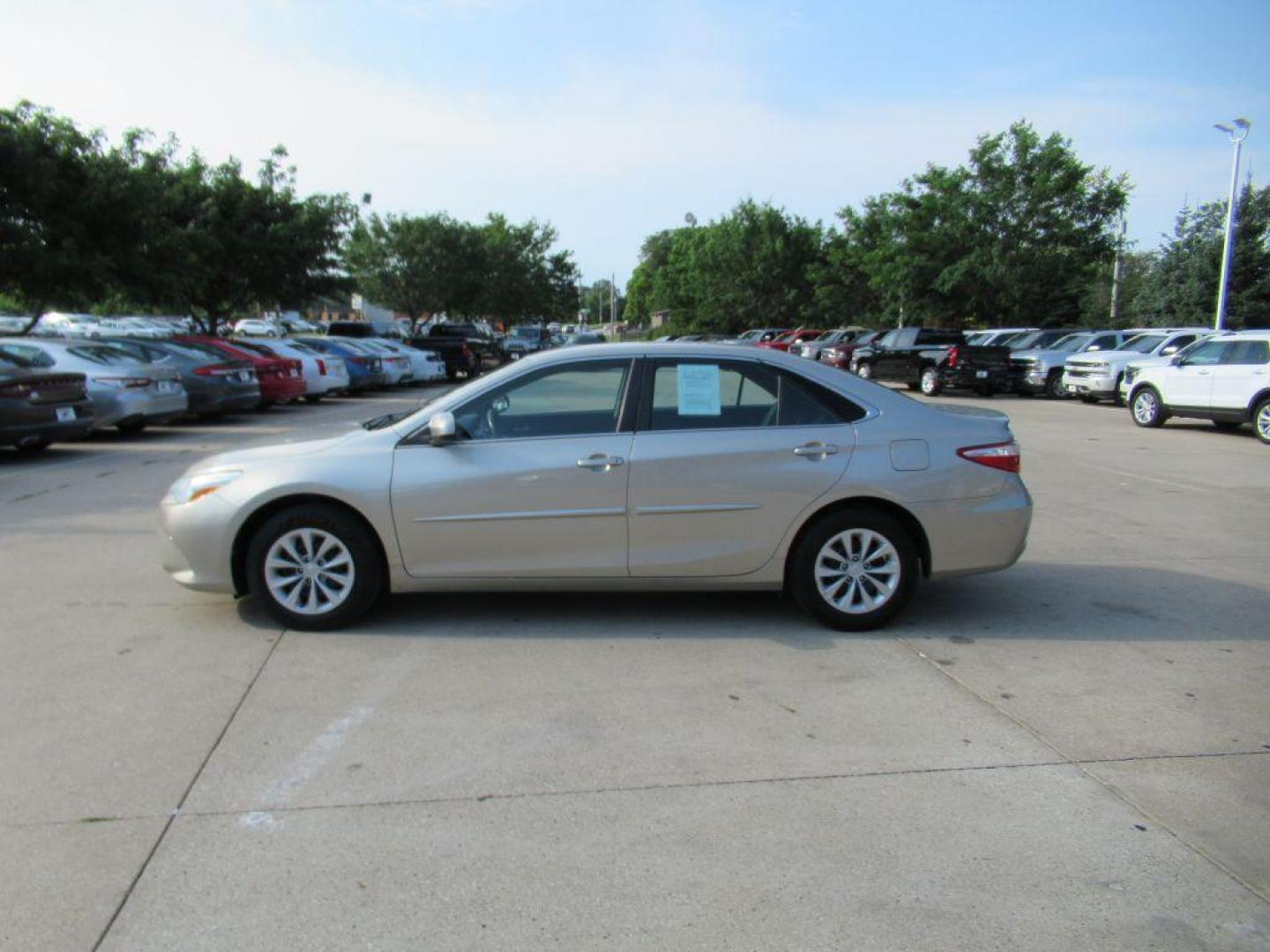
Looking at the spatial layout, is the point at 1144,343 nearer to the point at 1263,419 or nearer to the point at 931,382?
the point at 931,382

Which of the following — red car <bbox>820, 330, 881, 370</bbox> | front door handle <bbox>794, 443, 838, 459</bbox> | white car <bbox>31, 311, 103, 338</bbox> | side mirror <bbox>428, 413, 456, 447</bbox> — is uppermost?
white car <bbox>31, 311, 103, 338</bbox>

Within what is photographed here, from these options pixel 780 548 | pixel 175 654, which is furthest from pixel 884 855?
pixel 175 654

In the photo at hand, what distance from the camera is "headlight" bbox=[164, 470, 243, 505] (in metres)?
5.52

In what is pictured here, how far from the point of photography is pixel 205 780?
3779 mm

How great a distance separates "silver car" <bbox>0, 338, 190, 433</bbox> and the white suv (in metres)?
16.9

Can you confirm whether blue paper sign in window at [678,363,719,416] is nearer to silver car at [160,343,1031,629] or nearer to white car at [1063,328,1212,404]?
silver car at [160,343,1031,629]

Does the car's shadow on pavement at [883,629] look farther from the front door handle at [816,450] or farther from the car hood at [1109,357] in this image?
the car hood at [1109,357]

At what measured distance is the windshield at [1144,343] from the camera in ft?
78.7

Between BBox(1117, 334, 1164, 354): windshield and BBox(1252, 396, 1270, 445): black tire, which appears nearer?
BBox(1252, 396, 1270, 445): black tire

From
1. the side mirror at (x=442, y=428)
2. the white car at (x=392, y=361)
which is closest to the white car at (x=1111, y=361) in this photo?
the white car at (x=392, y=361)

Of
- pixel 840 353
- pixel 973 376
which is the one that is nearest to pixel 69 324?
pixel 840 353

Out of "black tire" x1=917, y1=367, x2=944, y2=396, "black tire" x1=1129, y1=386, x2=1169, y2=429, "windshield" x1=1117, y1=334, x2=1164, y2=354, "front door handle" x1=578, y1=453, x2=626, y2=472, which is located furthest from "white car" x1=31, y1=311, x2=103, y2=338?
"front door handle" x1=578, y1=453, x2=626, y2=472

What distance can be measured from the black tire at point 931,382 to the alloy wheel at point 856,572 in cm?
2106

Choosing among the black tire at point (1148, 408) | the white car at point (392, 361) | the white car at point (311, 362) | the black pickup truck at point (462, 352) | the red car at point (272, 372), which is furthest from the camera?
the black pickup truck at point (462, 352)
